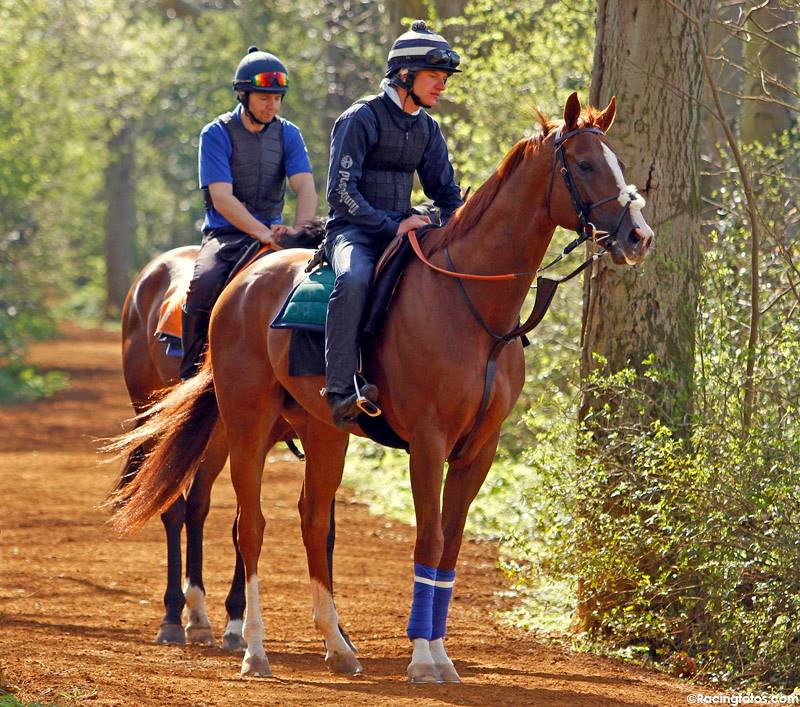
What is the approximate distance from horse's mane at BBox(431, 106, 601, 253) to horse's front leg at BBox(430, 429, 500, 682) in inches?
41.2

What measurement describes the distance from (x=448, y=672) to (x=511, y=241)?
2139 millimetres

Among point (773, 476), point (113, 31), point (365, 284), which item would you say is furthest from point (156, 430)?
point (113, 31)

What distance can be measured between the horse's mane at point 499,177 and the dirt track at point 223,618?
225cm

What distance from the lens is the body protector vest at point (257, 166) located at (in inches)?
336

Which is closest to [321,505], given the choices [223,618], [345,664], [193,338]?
[345,664]

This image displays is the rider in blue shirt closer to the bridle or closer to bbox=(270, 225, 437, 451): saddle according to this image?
bbox=(270, 225, 437, 451): saddle

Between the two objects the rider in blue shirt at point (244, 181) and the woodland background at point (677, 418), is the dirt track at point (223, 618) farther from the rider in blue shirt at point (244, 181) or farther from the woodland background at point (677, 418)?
the rider in blue shirt at point (244, 181)

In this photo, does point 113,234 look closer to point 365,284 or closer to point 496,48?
point 496,48

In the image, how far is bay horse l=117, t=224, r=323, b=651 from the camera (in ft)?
26.2

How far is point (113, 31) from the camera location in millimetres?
34156

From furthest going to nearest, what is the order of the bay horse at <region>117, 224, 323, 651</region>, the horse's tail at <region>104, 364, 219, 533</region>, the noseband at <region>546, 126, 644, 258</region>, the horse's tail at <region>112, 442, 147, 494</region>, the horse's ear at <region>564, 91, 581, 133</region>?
the horse's tail at <region>112, 442, 147, 494</region>, the bay horse at <region>117, 224, 323, 651</region>, the horse's tail at <region>104, 364, 219, 533</region>, the horse's ear at <region>564, 91, 581, 133</region>, the noseband at <region>546, 126, 644, 258</region>

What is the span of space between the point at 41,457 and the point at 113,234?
81.0ft

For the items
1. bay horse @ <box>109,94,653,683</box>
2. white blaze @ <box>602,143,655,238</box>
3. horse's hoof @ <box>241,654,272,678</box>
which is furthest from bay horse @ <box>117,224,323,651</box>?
white blaze @ <box>602,143,655,238</box>

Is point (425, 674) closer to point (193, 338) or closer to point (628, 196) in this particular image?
point (628, 196)
